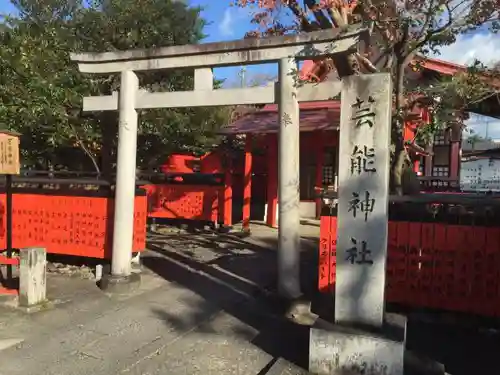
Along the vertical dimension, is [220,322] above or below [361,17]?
below

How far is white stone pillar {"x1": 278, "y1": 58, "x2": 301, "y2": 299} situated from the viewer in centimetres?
532

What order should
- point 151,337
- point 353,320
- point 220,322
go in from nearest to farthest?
point 353,320
point 151,337
point 220,322

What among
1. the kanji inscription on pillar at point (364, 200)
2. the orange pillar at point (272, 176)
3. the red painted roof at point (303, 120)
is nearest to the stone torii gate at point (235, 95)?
the kanji inscription on pillar at point (364, 200)

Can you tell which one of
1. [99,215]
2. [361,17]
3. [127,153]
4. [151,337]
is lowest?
[151,337]

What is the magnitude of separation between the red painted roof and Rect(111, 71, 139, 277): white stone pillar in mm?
5257

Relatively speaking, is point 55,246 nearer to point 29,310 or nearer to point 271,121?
point 29,310

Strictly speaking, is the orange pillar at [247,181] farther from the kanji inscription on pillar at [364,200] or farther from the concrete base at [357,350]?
the concrete base at [357,350]

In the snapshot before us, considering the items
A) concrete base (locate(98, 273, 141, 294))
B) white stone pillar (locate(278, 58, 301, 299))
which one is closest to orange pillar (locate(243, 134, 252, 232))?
concrete base (locate(98, 273, 141, 294))

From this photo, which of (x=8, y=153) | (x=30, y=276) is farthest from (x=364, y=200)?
(x=8, y=153)

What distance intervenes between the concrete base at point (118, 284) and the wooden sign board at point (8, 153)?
188 centimetres

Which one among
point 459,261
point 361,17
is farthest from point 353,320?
point 361,17

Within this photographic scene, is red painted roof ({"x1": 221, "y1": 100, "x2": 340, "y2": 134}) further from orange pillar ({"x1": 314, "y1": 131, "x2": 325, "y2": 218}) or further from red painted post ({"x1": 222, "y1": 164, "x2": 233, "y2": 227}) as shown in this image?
red painted post ({"x1": 222, "y1": 164, "x2": 233, "y2": 227})

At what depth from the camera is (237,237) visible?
11109 mm

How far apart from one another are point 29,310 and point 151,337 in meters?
1.65
